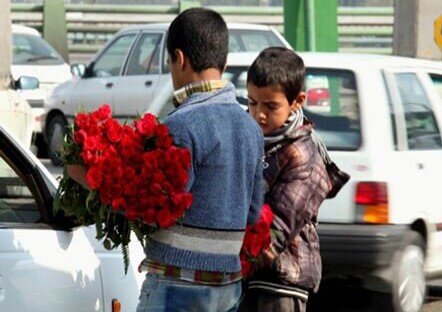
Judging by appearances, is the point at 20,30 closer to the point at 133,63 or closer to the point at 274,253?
the point at 133,63

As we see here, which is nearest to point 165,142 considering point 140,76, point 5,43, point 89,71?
point 5,43

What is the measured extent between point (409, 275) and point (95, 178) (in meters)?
4.24

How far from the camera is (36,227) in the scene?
482 cm

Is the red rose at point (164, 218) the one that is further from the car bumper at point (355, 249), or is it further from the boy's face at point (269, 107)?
the car bumper at point (355, 249)

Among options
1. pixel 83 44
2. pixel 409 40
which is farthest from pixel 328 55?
pixel 83 44

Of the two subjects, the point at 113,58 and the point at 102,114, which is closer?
the point at 102,114

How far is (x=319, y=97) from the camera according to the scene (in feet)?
26.9

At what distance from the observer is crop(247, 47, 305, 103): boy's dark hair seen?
4953 mm

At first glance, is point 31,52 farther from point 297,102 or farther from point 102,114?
point 102,114

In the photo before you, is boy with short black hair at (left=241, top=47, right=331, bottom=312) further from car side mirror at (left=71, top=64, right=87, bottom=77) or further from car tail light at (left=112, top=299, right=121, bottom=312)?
car side mirror at (left=71, top=64, right=87, bottom=77)

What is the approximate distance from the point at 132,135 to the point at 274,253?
0.79m

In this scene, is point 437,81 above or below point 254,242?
below

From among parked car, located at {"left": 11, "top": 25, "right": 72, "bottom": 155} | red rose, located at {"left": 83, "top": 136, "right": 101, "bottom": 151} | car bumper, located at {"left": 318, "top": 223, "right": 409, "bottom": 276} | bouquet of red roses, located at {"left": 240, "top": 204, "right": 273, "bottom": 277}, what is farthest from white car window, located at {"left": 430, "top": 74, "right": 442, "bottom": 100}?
parked car, located at {"left": 11, "top": 25, "right": 72, "bottom": 155}

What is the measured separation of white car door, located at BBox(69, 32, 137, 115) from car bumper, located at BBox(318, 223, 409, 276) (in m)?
9.19
